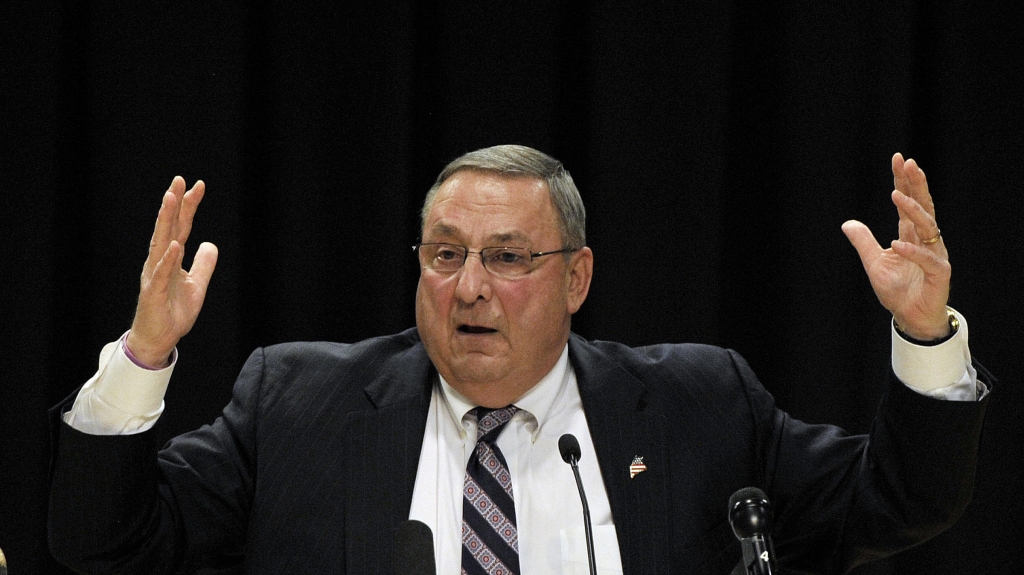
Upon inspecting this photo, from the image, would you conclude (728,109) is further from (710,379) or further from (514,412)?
(514,412)

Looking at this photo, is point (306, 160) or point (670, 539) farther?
point (306, 160)

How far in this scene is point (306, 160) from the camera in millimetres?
3189

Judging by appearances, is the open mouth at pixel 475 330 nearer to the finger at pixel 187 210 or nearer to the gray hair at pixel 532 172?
the gray hair at pixel 532 172

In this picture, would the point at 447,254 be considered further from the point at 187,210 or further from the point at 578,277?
the point at 187,210

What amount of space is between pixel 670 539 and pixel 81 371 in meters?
1.76

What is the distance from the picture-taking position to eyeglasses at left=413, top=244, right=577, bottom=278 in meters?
2.46

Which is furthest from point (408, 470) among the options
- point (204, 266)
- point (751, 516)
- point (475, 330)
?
point (751, 516)

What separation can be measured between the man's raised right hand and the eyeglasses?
21.8 inches

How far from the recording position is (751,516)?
5.22ft

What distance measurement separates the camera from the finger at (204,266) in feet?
7.15

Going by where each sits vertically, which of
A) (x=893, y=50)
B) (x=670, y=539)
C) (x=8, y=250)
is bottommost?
(x=670, y=539)

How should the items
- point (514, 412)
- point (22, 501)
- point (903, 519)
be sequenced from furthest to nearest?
point (22, 501)
point (514, 412)
point (903, 519)

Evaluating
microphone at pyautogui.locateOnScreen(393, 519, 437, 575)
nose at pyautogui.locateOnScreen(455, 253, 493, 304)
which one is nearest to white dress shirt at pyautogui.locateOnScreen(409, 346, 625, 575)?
nose at pyautogui.locateOnScreen(455, 253, 493, 304)

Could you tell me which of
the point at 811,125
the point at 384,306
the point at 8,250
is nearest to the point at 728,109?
the point at 811,125
